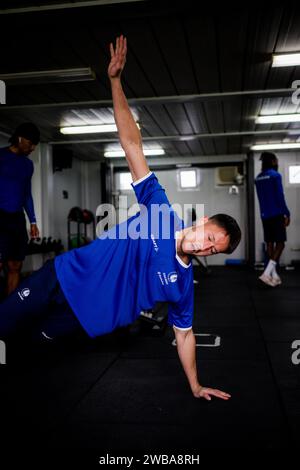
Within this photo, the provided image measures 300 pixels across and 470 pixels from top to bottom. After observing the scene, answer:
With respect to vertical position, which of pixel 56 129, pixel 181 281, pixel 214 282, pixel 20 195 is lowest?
pixel 214 282

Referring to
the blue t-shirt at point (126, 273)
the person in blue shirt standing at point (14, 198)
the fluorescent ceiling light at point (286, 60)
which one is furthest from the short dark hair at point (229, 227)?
the fluorescent ceiling light at point (286, 60)

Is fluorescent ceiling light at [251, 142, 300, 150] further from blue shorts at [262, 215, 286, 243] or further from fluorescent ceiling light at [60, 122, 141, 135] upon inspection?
blue shorts at [262, 215, 286, 243]

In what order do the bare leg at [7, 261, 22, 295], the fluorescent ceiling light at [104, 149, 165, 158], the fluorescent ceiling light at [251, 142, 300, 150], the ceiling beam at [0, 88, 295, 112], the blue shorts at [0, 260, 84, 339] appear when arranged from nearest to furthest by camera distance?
the blue shorts at [0, 260, 84, 339] < the bare leg at [7, 261, 22, 295] < the ceiling beam at [0, 88, 295, 112] < the fluorescent ceiling light at [251, 142, 300, 150] < the fluorescent ceiling light at [104, 149, 165, 158]

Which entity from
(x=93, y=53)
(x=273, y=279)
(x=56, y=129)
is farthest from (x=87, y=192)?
(x=93, y=53)

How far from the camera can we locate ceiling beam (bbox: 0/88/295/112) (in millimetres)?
4848

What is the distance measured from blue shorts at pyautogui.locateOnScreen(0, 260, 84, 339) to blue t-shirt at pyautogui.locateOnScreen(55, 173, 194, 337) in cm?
6

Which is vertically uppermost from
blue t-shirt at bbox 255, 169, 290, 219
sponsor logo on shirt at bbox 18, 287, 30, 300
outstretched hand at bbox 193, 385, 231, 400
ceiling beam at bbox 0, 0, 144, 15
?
ceiling beam at bbox 0, 0, 144, 15

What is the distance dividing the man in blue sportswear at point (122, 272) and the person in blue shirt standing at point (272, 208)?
155 inches

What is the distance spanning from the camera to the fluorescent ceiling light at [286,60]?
152 inches

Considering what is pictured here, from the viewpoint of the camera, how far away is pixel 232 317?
3.84 m

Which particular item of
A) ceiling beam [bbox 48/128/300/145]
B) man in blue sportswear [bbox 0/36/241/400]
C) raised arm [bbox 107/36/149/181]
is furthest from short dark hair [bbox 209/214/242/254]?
ceiling beam [bbox 48/128/300/145]

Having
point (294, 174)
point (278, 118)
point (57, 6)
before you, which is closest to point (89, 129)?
point (278, 118)

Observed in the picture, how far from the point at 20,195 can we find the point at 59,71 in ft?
5.09

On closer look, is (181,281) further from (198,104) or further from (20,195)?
(198,104)
